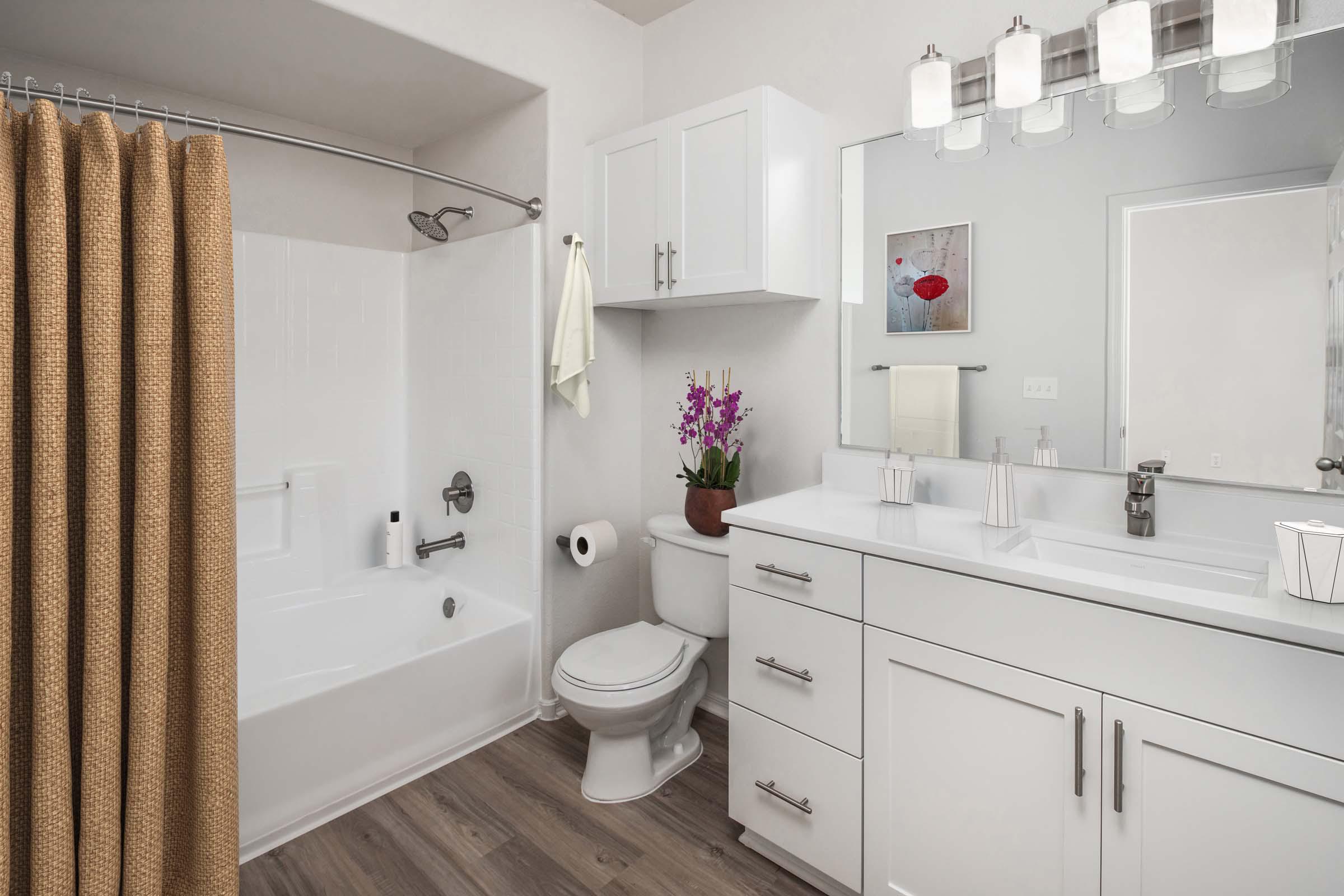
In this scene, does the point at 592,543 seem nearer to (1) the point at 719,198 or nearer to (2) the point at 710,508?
(2) the point at 710,508

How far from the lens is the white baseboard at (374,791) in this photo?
1.79m

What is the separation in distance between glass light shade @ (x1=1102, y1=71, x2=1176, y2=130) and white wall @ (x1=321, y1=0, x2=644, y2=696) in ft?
5.35

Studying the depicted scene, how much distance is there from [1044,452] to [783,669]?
2.82ft

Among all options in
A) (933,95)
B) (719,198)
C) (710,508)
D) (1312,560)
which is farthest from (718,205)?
(1312,560)

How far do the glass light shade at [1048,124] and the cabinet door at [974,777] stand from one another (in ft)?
4.11

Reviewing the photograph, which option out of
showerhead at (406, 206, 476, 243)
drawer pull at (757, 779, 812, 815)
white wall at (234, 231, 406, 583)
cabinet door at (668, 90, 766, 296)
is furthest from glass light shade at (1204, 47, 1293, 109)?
white wall at (234, 231, 406, 583)

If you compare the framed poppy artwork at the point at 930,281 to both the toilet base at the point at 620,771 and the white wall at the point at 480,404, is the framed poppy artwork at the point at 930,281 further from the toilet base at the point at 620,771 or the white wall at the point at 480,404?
the toilet base at the point at 620,771

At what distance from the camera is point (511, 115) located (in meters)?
2.51

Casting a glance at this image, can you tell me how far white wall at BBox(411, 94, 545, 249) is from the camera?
242cm

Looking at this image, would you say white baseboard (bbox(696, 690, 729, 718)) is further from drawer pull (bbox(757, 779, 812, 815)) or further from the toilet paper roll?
drawer pull (bbox(757, 779, 812, 815))

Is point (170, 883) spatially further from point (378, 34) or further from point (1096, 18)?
point (1096, 18)

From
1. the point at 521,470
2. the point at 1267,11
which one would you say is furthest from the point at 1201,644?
the point at 521,470

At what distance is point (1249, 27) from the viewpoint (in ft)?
4.39

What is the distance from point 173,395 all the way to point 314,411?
4.80ft
